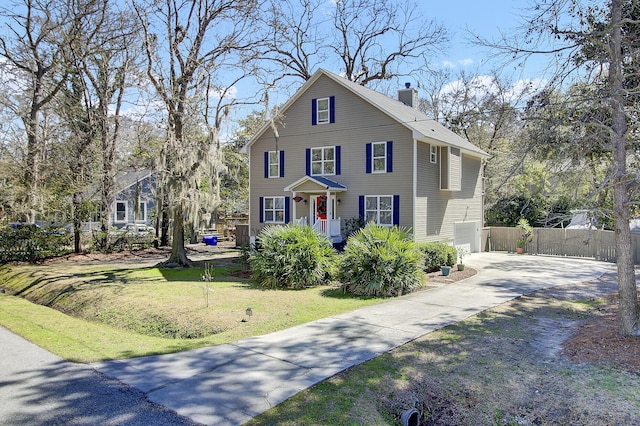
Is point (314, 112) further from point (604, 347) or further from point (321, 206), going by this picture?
point (604, 347)

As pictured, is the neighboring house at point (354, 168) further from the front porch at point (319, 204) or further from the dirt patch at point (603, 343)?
the dirt patch at point (603, 343)

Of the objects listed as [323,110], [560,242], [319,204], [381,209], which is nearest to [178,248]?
[319,204]

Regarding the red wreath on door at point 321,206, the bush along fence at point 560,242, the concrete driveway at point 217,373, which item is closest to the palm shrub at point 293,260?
the concrete driveway at point 217,373

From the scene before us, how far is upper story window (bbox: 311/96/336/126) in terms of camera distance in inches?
787

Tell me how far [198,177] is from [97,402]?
40.9 ft

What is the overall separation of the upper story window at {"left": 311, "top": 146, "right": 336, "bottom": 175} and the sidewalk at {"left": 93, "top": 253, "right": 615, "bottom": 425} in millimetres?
9970

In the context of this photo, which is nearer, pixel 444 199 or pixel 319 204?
pixel 444 199

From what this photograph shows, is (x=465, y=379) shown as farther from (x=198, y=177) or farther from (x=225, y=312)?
(x=198, y=177)

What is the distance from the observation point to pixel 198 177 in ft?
54.7

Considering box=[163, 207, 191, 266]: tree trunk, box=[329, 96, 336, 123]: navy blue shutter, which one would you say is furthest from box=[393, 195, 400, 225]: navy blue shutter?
box=[163, 207, 191, 266]: tree trunk

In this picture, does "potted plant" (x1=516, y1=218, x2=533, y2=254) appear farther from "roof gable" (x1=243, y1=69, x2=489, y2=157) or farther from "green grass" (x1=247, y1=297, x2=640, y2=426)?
"green grass" (x1=247, y1=297, x2=640, y2=426)

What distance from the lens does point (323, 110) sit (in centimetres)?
2033

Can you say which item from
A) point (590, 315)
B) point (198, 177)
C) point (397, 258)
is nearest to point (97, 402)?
point (397, 258)

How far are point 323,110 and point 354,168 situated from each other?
132 inches
